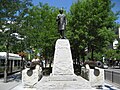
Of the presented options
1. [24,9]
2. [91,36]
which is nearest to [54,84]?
[24,9]

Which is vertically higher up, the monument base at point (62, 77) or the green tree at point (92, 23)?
the green tree at point (92, 23)

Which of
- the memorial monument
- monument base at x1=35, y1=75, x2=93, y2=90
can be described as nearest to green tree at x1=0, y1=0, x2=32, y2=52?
the memorial monument

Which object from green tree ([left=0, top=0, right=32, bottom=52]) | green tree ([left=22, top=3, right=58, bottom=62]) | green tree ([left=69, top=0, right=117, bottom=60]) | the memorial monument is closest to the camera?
the memorial monument

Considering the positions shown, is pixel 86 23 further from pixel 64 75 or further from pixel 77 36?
pixel 64 75

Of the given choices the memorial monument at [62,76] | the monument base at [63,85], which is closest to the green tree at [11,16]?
the memorial monument at [62,76]

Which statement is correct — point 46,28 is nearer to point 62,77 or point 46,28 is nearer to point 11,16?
point 11,16

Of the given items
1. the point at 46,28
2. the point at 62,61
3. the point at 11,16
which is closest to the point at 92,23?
the point at 46,28

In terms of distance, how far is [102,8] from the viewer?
29953mm

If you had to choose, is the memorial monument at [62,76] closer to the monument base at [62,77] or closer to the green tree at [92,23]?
the monument base at [62,77]

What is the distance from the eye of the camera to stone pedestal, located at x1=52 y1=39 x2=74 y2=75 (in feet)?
60.7

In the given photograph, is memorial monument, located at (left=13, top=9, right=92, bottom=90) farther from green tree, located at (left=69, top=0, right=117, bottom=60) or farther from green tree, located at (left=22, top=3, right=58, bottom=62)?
green tree, located at (left=22, top=3, right=58, bottom=62)

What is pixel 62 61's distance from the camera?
61.5ft

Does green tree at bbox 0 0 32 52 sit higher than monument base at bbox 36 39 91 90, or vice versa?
green tree at bbox 0 0 32 52

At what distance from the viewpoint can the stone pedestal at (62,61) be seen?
18.5 metres
